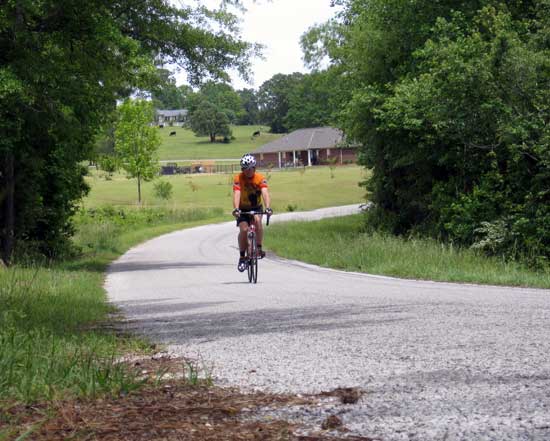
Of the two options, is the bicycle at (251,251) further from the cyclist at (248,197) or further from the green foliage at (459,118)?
the green foliage at (459,118)

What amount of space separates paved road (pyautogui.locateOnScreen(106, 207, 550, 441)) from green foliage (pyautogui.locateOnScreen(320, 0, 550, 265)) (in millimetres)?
6637

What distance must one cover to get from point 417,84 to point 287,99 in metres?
148

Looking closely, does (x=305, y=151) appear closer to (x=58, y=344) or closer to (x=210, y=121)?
(x=210, y=121)

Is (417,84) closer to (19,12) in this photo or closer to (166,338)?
(19,12)

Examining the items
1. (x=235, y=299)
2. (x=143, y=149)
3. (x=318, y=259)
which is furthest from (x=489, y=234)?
(x=143, y=149)

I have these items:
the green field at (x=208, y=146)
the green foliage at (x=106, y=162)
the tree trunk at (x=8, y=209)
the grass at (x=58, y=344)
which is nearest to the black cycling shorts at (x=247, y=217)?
the grass at (x=58, y=344)

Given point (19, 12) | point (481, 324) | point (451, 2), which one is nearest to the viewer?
point (481, 324)

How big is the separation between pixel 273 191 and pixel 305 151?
165 ft

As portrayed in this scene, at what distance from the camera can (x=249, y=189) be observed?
1594 centimetres

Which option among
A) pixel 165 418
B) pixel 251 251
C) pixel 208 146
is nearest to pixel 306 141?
pixel 208 146

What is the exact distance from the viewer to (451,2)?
27.7m

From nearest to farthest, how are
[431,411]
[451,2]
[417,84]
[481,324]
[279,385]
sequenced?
1. [431,411]
2. [279,385]
3. [481,324]
4. [417,84]
5. [451,2]

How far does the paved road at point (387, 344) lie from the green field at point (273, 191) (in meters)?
54.4

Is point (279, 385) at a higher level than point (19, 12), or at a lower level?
lower
